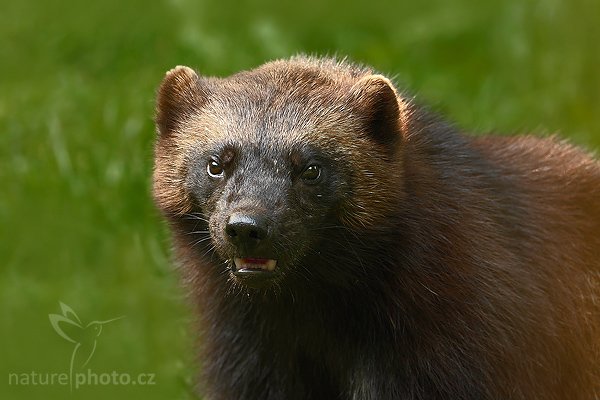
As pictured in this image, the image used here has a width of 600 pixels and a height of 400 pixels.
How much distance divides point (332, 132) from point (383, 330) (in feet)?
3.26

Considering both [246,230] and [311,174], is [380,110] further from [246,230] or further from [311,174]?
[246,230]

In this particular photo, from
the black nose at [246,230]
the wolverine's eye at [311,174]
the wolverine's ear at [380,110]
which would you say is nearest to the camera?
the black nose at [246,230]

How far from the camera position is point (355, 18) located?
12398mm

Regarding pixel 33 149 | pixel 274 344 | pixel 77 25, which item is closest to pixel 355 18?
pixel 77 25

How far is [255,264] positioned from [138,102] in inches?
161

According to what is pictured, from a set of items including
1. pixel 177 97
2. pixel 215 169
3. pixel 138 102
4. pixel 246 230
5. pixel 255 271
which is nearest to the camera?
pixel 246 230

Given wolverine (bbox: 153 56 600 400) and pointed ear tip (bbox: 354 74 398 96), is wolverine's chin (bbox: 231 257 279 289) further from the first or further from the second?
pointed ear tip (bbox: 354 74 398 96)

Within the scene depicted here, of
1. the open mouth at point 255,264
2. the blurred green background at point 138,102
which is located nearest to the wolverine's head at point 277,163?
the open mouth at point 255,264

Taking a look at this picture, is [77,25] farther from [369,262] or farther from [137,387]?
[369,262]

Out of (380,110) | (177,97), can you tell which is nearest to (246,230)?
(380,110)

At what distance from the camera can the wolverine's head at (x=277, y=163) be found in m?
6.12

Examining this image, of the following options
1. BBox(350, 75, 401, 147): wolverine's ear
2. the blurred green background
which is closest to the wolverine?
BBox(350, 75, 401, 147): wolverine's ear

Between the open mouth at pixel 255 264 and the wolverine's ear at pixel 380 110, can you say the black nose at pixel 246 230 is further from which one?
the wolverine's ear at pixel 380 110

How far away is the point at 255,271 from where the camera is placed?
6.13 m
